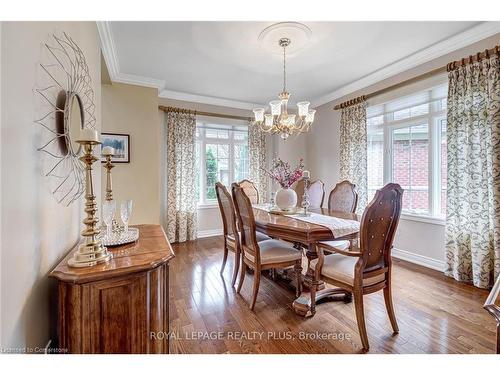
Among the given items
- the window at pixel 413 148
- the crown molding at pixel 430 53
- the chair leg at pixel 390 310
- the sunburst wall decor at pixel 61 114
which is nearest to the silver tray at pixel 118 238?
the sunburst wall decor at pixel 61 114

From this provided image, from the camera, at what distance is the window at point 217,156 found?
4637mm

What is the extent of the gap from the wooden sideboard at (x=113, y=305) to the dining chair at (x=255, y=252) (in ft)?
3.38

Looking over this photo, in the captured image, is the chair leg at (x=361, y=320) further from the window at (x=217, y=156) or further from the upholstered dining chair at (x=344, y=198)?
the window at (x=217, y=156)

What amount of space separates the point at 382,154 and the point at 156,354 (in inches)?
148

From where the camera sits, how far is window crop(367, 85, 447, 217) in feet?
9.86

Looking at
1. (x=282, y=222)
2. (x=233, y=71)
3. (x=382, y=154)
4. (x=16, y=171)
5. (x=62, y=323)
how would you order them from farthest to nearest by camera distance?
(x=382, y=154) → (x=233, y=71) → (x=282, y=222) → (x=62, y=323) → (x=16, y=171)

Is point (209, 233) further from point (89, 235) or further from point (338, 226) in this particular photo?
point (89, 235)

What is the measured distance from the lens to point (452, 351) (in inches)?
60.0

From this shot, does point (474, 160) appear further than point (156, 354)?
Yes

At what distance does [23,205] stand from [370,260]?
1851mm

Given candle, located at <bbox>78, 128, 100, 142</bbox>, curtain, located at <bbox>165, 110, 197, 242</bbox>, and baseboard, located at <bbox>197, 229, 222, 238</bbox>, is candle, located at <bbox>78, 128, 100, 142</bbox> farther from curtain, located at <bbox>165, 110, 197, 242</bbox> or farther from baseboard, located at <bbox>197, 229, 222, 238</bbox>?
baseboard, located at <bbox>197, 229, 222, 238</bbox>

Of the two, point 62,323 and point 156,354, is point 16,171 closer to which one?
point 62,323

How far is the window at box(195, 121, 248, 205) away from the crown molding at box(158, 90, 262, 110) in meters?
0.40
